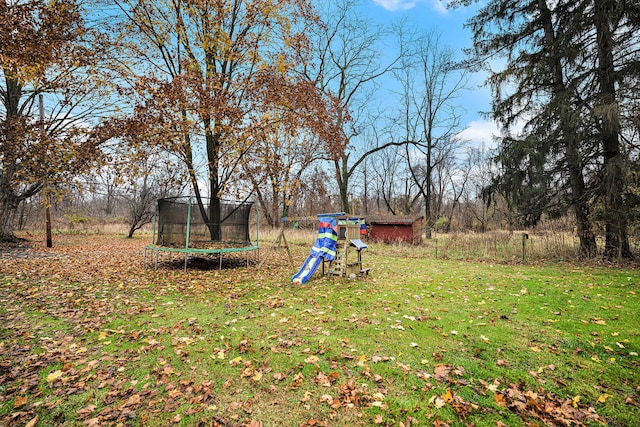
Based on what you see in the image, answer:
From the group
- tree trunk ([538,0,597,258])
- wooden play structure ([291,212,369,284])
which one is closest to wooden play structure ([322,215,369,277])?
wooden play structure ([291,212,369,284])

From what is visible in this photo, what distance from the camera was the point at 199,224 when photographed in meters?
9.12

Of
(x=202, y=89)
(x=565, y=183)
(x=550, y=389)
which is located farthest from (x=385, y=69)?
(x=550, y=389)

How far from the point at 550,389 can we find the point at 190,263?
8.73 m

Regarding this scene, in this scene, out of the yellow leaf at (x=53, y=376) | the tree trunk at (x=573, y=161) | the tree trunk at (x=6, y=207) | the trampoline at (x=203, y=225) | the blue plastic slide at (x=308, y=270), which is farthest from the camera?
the tree trunk at (x=6, y=207)

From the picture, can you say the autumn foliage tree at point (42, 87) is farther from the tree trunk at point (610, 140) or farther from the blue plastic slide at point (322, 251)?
the tree trunk at point (610, 140)

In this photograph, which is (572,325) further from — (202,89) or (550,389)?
(202,89)

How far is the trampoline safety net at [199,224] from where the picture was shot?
8570mm

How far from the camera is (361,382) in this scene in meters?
2.86

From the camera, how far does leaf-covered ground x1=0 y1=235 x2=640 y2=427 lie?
249 centimetres

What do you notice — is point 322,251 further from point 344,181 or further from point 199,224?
point 344,181

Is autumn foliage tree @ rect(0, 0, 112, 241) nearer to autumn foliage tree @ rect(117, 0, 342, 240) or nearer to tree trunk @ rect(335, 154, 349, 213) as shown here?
autumn foliage tree @ rect(117, 0, 342, 240)

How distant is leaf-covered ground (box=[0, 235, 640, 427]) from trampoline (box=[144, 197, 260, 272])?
2.26 meters

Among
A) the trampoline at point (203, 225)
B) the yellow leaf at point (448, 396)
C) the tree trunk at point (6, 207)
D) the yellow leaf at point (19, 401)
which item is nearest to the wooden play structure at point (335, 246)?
the trampoline at point (203, 225)

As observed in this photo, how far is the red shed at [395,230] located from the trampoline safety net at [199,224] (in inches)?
383
